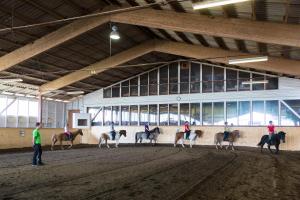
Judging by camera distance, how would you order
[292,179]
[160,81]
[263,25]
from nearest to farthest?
1. [292,179]
2. [263,25]
3. [160,81]

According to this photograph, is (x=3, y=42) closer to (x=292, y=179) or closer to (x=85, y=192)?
(x=85, y=192)

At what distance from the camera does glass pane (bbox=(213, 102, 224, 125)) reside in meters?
23.5

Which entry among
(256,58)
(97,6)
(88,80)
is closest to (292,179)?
(256,58)

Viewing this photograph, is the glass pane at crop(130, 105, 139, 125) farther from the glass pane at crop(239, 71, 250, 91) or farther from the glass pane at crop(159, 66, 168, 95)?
the glass pane at crop(239, 71, 250, 91)

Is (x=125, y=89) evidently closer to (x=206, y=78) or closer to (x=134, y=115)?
(x=134, y=115)

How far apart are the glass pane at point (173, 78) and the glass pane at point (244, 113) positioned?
485cm

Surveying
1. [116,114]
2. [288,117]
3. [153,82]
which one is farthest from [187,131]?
[116,114]

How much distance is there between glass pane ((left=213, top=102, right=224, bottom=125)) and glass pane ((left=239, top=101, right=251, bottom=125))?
47.7 inches

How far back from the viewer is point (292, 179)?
9.34m

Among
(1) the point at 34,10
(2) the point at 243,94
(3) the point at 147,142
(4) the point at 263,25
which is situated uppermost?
(1) the point at 34,10

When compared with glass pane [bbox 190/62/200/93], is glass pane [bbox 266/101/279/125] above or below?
below

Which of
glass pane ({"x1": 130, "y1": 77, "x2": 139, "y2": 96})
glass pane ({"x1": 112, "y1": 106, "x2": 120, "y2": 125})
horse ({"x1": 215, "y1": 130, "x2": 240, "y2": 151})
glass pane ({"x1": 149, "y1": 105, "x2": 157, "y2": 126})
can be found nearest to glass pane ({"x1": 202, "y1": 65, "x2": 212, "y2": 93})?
horse ({"x1": 215, "y1": 130, "x2": 240, "y2": 151})

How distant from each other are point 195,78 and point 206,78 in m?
0.84

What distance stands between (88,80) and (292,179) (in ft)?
62.9
